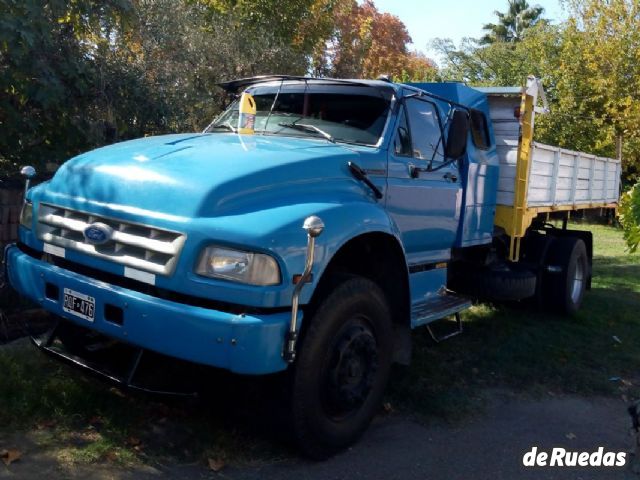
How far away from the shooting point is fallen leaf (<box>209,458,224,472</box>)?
3.72 meters

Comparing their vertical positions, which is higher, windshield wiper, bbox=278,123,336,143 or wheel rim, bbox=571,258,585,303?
windshield wiper, bbox=278,123,336,143

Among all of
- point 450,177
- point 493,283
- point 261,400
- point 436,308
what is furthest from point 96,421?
point 493,283

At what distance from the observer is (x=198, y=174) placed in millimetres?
3781

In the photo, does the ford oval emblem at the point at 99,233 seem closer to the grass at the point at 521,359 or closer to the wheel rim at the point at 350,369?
the wheel rim at the point at 350,369

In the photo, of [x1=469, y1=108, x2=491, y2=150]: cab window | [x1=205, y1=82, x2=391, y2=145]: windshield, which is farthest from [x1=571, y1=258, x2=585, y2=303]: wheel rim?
[x1=205, y1=82, x2=391, y2=145]: windshield

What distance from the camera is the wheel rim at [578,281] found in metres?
8.55

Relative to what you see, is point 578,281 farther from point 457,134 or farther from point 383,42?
point 383,42

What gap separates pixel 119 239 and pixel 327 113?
2.05 meters

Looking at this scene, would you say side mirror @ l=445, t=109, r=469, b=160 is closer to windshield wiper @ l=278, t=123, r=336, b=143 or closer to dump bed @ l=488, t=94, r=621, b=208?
windshield wiper @ l=278, t=123, r=336, b=143

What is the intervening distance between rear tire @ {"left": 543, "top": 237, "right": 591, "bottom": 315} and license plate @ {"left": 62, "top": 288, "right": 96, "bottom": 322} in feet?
19.5

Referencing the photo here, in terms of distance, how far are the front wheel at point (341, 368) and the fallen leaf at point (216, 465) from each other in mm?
450

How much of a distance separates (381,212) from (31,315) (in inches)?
129

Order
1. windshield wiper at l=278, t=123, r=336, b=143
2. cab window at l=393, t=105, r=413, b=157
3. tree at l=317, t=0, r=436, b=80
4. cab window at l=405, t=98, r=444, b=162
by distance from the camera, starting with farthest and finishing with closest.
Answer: tree at l=317, t=0, r=436, b=80
cab window at l=405, t=98, r=444, b=162
cab window at l=393, t=105, r=413, b=157
windshield wiper at l=278, t=123, r=336, b=143

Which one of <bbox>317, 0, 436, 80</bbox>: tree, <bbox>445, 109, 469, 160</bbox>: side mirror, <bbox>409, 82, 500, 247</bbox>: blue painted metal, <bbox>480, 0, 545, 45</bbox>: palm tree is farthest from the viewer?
<bbox>480, 0, 545, 45</bbox>: palm tree
